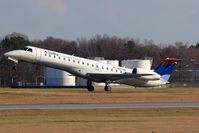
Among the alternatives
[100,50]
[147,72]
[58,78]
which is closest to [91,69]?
[147,72]

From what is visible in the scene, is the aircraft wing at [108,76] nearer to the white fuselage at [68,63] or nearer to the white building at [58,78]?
the white fuselage at [68,63]

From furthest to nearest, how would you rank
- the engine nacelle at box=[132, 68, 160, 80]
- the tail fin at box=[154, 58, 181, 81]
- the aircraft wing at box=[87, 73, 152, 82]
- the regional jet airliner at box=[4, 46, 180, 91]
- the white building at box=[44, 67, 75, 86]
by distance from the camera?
the white building at box=[44, 67, 75, 86] < the tail fin at box=[154, 58, 181, 81] < the engine nacelle at box=[132, 68, 160, 80] < the aircraft wing at box=[87, 73, 152, 82] < the regional jet airliner at box=[4, 46, 180, 91]

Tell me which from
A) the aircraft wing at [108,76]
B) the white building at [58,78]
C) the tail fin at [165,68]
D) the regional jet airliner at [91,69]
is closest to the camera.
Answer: the regional jet airliner at [91,69]

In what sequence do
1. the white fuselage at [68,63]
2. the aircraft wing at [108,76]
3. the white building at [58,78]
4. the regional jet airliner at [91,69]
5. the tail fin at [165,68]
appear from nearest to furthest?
1. the white fuselage at [68,63]
2. the regional jet airliner at [91,69]
3. the aircraft wing at [108,76]
4. the tail fin at [165,68]
5. the white building at [58,78]

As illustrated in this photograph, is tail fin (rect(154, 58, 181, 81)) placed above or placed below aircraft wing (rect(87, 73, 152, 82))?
above

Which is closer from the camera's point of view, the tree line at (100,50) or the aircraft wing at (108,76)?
the aircraft wing at (108,76)

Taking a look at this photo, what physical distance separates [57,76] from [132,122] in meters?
79.7

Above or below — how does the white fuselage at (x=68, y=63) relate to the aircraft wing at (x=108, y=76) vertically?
above

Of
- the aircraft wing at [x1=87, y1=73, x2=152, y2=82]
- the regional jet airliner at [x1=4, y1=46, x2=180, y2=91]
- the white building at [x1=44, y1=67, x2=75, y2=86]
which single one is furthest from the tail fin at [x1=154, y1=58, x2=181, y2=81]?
the white building at [x1=44, y1=67, x2=75, y2=86]

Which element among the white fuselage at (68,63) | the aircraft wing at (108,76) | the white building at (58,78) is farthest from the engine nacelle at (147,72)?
the white building at (58,78)

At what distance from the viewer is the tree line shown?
438ft

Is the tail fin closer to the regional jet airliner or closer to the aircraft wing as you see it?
the regional jet airliner

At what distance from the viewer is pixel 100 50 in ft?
597

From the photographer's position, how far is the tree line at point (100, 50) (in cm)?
13338
